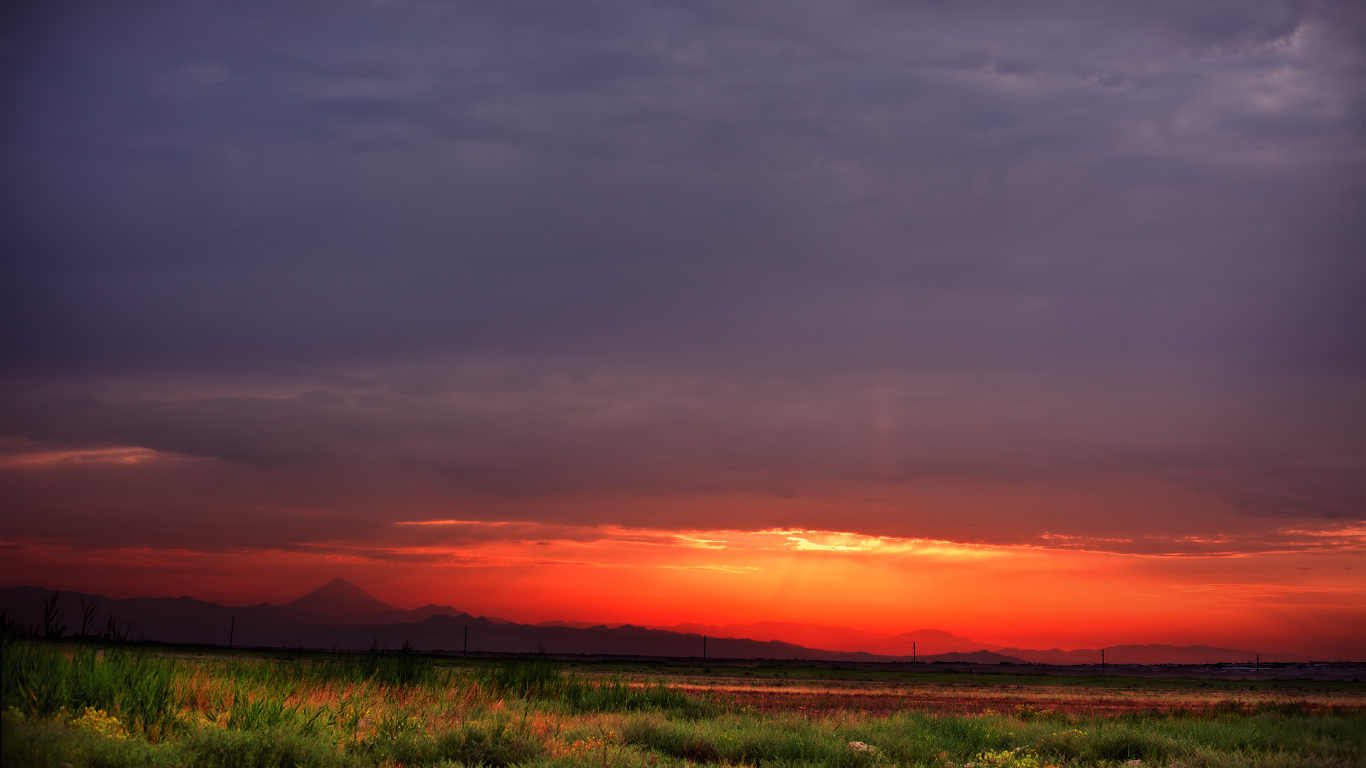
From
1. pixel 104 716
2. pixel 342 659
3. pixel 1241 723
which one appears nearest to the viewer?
pixel 104 716

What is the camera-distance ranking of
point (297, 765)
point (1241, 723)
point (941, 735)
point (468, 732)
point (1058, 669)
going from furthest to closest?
point (1058, 669)
point (1241, 723)
point (941, 735)
point (468, 732)
point (297, 765)

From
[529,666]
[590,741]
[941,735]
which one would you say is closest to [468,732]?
[590,741]

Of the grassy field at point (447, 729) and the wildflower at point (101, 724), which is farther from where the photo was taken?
the grassy field at point (447, 729)

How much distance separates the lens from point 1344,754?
16.0m

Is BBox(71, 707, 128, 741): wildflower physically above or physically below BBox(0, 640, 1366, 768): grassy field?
above

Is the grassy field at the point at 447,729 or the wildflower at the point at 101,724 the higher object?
the wildflower at the point at 101,724

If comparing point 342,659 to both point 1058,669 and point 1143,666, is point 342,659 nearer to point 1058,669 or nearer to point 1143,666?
point 1058,669

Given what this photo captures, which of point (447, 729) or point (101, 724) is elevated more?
point (101, 724)

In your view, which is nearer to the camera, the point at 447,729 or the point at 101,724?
the point at 101,724

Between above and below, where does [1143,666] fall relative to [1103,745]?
below

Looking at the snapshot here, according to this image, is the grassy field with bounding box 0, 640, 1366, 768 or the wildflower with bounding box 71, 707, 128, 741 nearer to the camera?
the wildflower with bounding box 71, 707, 128, 741

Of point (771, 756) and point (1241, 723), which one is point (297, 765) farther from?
point (1241, 723)

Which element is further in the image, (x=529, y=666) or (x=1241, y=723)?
(x=529, y=666)

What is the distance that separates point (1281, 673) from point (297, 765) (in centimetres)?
11118
